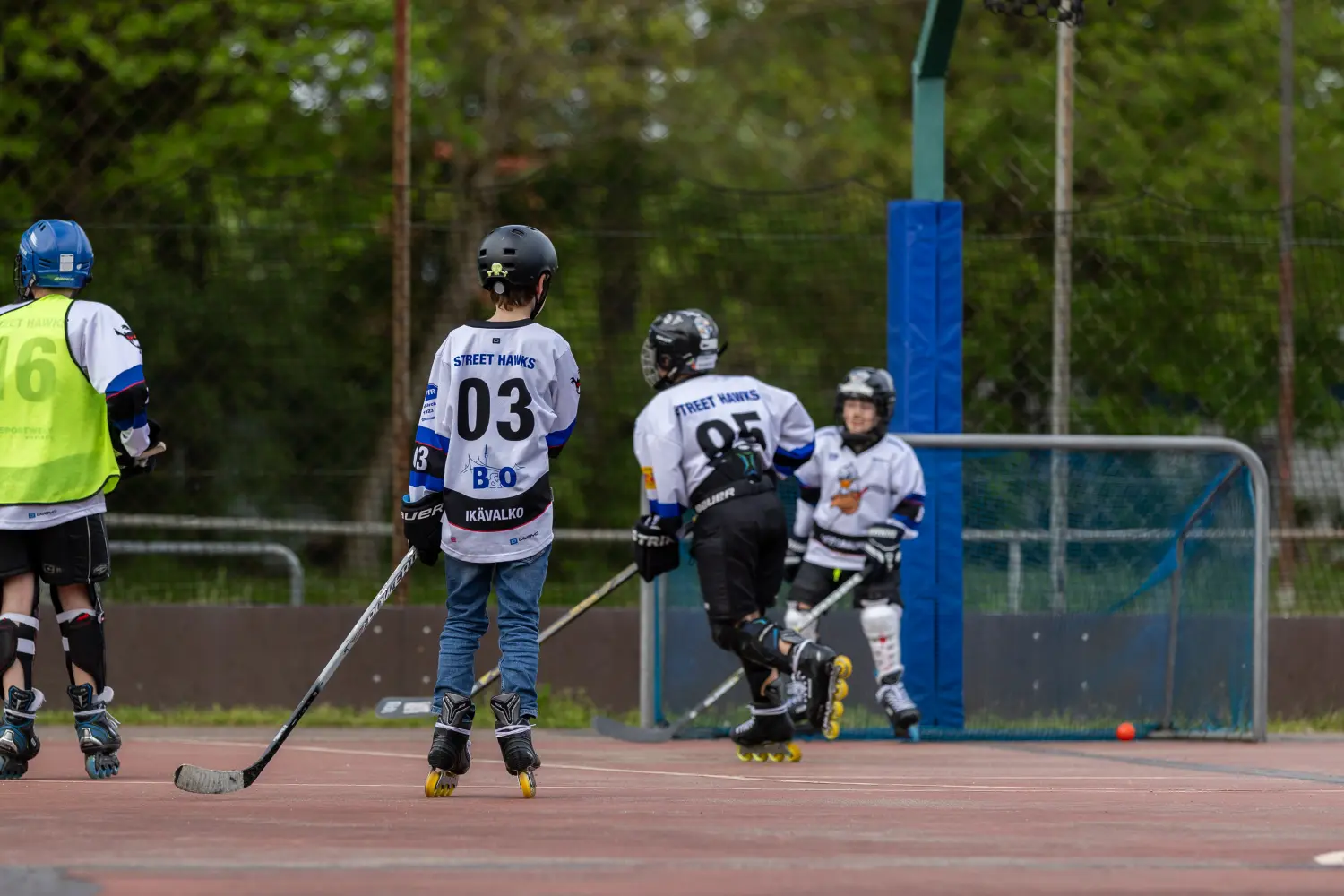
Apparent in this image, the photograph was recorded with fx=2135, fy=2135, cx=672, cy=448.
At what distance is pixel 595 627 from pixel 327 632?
52.0 inches

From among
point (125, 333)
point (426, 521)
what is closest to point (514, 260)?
point (426, 521)

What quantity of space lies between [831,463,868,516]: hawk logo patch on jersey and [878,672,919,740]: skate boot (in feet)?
2.58

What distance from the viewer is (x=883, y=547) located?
940 centimetres

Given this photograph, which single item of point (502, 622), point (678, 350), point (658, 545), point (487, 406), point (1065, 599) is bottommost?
point (1065, 599)

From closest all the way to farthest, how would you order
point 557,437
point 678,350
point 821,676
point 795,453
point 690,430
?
point 557,437 → point 821,676 → point 690,430 → point 678,350 → point 795,453

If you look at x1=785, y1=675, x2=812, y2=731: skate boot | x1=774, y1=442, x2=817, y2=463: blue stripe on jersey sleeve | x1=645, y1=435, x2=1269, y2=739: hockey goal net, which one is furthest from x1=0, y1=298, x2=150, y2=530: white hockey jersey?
x1=645, y1=435, x2=1269, y2=739: hockey goal net

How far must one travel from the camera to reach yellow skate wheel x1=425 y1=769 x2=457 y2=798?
6.20 metres

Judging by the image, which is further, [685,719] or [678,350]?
[685,719]

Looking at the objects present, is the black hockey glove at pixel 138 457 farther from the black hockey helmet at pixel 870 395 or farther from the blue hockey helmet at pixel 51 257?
the black hockey helmet at pixel 870 395

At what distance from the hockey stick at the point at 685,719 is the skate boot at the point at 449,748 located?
300 cm

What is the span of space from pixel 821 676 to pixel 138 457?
261 centimetres

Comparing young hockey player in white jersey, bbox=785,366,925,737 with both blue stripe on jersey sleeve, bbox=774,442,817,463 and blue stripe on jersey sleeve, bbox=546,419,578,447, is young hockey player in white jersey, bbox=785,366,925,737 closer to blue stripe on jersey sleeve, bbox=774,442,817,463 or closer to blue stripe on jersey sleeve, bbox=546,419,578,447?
blue stripe on jersey sleeve, bbox=774,442,817,463

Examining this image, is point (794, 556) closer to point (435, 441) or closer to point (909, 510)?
point (909, 510)

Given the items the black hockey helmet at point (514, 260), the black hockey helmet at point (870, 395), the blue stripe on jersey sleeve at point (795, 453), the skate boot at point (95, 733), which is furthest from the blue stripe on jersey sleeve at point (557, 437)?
the black hockey helmet at point (870, 395)
